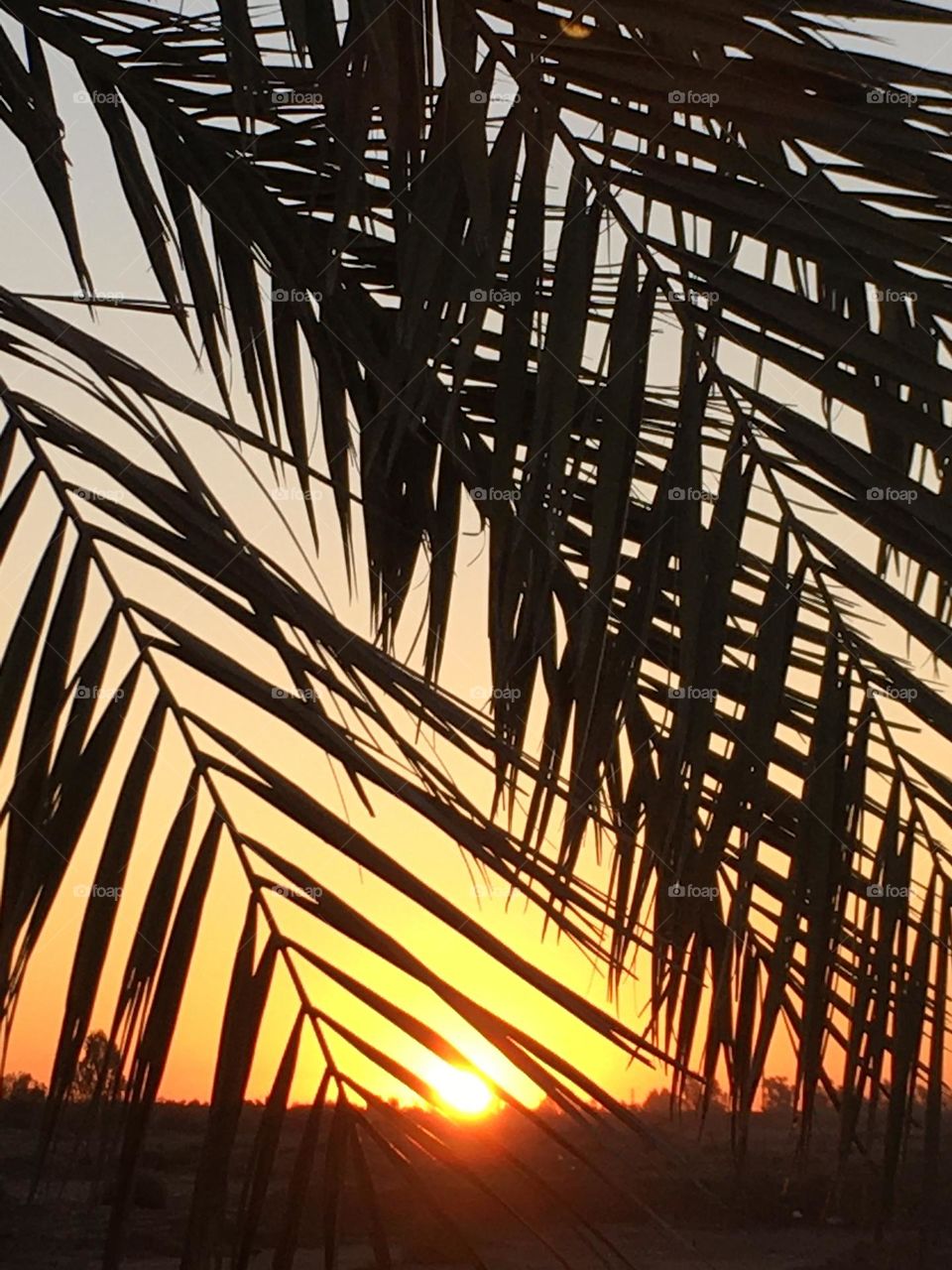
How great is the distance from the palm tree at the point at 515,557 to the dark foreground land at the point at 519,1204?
0.09 ft

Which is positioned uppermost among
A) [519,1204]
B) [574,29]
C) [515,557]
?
[574,29]

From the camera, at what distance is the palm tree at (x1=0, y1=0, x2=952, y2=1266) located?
1.63 ft

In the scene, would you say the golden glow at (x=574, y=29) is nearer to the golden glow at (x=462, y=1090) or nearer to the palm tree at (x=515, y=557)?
the palm tree at (x=515, y=557)

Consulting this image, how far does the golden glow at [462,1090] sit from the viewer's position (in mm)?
440

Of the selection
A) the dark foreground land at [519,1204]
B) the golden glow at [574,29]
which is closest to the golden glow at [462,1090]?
the dark foreground land at [519,1204]

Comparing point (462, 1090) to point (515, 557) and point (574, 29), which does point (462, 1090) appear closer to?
point (515, 557)

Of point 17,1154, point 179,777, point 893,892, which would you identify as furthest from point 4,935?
point 17,1154

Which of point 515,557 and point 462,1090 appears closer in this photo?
point 462,1090

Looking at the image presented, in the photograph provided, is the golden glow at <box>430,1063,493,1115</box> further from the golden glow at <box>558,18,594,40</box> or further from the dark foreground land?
the golden glow at <box>558,18,594,40</box>

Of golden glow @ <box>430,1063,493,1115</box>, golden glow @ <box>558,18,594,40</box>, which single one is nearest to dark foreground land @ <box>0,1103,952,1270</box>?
golden glow @ <box>430,1063,493,1115</box>

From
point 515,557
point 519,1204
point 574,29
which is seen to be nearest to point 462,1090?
point 519,1204

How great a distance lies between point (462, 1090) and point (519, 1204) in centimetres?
6

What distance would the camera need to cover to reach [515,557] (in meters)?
0.68

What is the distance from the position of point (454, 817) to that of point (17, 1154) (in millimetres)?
7086
